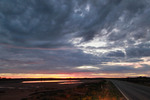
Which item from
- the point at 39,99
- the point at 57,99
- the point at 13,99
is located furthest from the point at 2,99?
the point at 57,99

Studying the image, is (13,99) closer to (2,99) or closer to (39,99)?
(2,99)

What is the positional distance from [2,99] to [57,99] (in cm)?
797

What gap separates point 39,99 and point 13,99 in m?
4.01

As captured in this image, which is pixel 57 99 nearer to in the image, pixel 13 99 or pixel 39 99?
pixel 39 99

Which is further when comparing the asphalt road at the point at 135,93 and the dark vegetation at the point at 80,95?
the dark vegetation at the point at 80,95

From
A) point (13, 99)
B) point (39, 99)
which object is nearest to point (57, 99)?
point (39, 99)

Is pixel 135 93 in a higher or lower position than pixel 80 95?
higher

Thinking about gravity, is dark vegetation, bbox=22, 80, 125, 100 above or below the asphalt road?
below

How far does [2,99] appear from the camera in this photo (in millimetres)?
19703

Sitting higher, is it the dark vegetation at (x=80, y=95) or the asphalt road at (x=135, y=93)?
the asphalt road at (x=135, y=93)

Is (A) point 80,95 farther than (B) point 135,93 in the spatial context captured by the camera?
Yes

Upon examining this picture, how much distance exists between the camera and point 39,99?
18828mm

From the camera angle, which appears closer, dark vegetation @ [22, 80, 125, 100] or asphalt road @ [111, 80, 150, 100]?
asphalt road @ [111, 80, 150, 100]

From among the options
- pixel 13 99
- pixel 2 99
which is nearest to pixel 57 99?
pixel 13 99
